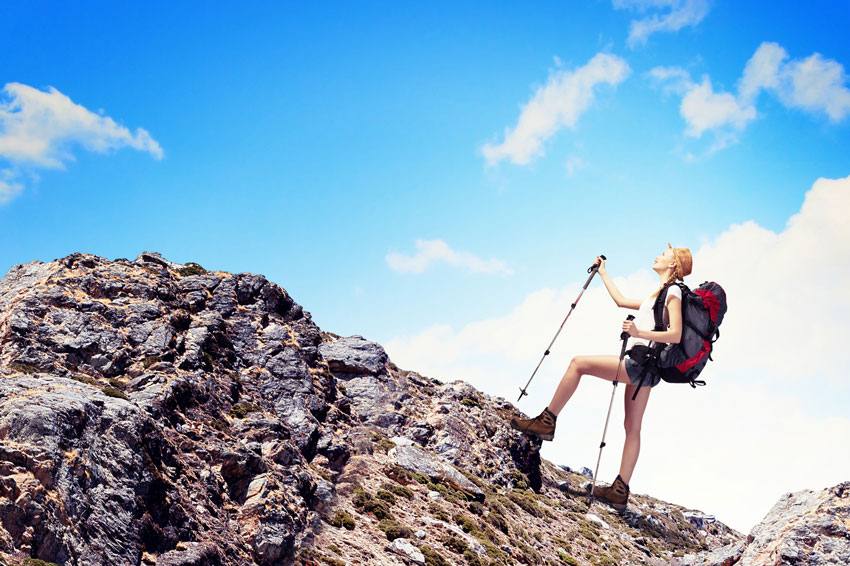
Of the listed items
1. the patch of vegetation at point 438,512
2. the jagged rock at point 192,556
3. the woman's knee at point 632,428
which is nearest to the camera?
the woman's knee at point 632,428

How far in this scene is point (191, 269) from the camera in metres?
36.6

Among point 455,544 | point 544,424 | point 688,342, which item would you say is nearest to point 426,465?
point 455,544

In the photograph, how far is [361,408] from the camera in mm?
40375

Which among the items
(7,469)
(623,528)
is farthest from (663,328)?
(623,528)

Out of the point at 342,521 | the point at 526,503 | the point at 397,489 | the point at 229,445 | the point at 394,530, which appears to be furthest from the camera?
the point at 526,503

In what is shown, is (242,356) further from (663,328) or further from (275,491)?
(663,328)

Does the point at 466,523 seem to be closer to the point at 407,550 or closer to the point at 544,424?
the point at 407,550

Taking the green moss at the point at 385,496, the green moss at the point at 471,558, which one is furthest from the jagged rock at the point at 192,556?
the green moss at the point at 385,496

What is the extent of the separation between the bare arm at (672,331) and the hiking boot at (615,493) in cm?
311

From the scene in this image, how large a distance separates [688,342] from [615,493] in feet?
10.3

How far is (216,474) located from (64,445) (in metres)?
7.20

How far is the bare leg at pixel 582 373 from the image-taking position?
11648 mm

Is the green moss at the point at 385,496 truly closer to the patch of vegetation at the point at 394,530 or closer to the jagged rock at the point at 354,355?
the patch of vegetation at the point at 394,530

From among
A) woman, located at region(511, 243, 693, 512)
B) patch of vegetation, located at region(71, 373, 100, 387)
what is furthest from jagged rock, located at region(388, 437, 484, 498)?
woman, located at region(511, 243, 693, 512)
